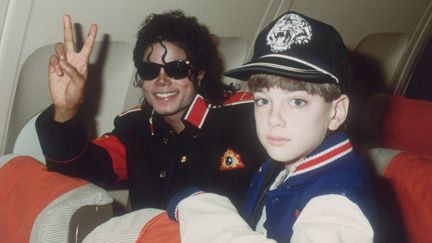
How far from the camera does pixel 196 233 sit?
1.06m

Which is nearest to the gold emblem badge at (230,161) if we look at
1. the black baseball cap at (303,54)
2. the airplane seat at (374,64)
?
the black baseball cap at (303,54)

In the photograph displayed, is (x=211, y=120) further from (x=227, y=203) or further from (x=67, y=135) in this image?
(x=227, y=203)

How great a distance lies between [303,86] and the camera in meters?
1.25

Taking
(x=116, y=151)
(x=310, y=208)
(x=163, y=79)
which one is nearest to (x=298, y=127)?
(x=310, y=208)

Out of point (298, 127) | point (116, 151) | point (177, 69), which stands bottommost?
point (116, 151)

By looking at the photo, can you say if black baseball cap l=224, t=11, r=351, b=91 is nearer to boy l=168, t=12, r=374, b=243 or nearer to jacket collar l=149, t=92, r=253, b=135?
boy l=168, t=12, r=374, b=243

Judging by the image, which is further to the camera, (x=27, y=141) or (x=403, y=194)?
(x=27, y=141)

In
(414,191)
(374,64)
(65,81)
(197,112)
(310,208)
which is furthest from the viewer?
(374,64)

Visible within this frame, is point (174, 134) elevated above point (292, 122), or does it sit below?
below

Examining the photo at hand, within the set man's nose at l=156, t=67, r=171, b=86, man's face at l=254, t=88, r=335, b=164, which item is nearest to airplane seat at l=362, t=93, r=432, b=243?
man's face at l=254, t=88, r=335, b=164

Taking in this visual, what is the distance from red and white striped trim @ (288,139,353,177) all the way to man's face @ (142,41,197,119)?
94cm

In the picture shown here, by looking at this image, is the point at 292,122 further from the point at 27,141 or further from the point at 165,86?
the point at 27,141

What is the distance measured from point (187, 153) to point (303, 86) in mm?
1004

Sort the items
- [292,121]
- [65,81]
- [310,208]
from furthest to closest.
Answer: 1. [65,81]
2. [292,121]
3. [310,208]
